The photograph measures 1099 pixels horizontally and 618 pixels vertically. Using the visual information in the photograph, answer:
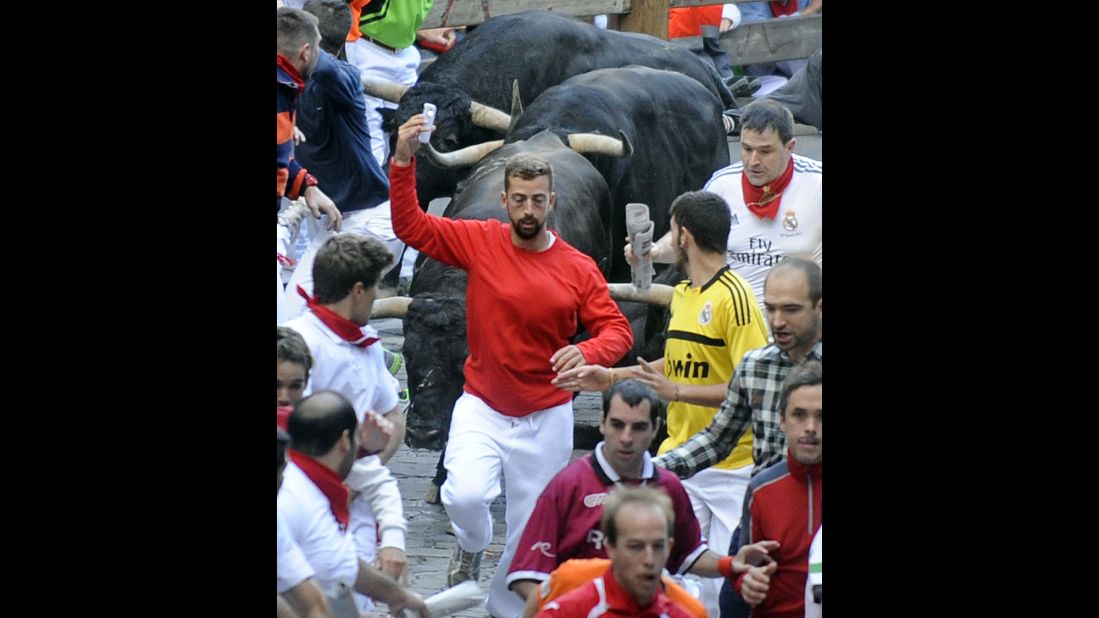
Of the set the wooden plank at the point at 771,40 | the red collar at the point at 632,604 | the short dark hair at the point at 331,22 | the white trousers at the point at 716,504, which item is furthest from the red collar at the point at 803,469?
the wooden plank at the point at 771,40

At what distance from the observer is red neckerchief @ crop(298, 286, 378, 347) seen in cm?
531

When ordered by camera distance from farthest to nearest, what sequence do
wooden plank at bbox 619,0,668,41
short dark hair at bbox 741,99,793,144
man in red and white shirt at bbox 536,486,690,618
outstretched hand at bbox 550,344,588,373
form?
1. wooden plank at bbox 619,0,668,41
2. short dark hair at bbox 741,99,793,144
3. outstretched hand at bbox 550,344,588,373
4. man in red and white shirt at bbox 536,486,690,618

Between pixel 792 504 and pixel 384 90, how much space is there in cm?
433

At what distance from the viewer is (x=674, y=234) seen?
5.96m

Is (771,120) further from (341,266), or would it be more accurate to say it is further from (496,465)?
(341,266)

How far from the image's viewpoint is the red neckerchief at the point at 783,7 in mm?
10854

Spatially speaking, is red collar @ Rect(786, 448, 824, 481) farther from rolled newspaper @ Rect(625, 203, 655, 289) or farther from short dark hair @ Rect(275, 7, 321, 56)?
short dark hair @ Rect(275, 7, 321, 56)

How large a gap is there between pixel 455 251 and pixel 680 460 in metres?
0.99

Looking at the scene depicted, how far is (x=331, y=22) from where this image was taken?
24.2ft

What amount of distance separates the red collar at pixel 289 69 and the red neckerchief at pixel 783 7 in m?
5.28

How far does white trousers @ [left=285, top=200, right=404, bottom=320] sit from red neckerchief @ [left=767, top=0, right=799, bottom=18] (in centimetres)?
407

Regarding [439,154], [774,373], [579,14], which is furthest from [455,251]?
[579,14]

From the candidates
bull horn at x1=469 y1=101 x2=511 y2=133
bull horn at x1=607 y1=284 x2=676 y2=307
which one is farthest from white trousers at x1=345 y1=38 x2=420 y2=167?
bull horn at x1=607 y1=284 x2=676 y2=307

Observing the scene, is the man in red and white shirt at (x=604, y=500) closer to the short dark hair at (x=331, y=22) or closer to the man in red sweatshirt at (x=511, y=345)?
the man in red sweatshirt at (x=511, y=345)
